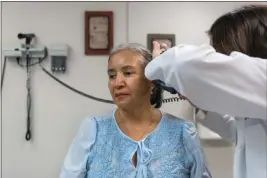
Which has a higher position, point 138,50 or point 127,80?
point 138,50

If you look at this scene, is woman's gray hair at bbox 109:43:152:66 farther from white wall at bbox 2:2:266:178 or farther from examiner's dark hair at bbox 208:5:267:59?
white wall at bbox 2:2:266:178

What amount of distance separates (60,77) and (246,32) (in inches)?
50.4

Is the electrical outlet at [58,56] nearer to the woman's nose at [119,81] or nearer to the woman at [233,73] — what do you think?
the woman's nose at [119,81]

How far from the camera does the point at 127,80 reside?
135 centimetres

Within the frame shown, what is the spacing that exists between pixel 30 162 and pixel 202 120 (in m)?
1.05

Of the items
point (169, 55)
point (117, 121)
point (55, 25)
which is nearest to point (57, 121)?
point (55, 25)

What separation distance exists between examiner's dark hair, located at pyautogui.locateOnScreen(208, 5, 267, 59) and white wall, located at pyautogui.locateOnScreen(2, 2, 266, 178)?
3.31 ft

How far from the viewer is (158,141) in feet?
4.44

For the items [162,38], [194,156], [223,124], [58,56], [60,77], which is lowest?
[194,156]

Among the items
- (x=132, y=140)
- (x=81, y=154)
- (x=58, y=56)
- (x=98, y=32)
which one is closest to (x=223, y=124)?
(x=132, y=140)

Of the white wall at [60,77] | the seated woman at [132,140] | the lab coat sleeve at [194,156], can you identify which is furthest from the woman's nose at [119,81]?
the white wall at [60,77]

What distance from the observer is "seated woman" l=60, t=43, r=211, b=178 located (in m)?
1.31

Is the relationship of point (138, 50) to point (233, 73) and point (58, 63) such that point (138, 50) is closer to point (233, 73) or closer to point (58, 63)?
point (233, 73)

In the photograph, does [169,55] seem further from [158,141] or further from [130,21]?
[130,21]
